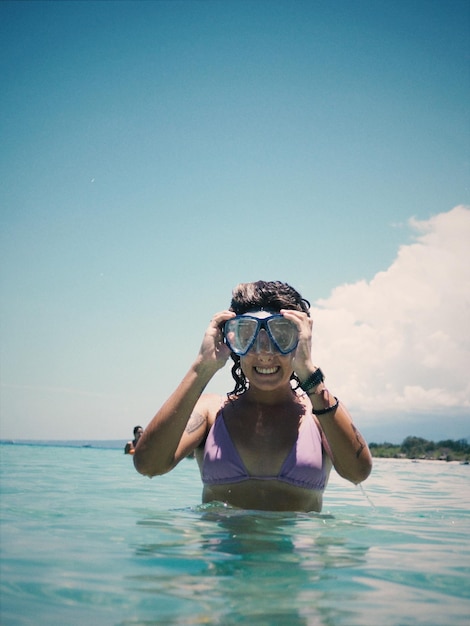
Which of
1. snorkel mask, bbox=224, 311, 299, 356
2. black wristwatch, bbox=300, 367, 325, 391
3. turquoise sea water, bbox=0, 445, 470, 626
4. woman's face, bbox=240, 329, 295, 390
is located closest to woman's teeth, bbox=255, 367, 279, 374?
woman's face, bbox=240, 329, 295, 390

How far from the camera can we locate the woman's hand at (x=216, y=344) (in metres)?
3.30

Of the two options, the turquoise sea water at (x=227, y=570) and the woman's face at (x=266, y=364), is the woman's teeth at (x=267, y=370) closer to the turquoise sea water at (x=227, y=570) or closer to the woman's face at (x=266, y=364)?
the woman's face at (x=266, y=364)

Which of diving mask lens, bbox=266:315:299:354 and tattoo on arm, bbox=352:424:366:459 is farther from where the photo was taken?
diving mask lens, bbox=266:315:299:354

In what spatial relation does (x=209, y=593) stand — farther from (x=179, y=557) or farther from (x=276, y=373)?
(x=276, y=373)

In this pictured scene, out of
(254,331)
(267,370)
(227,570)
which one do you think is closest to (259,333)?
(254,331)

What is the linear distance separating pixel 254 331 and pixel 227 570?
5.24 feet

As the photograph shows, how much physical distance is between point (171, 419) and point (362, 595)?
158 centimetres

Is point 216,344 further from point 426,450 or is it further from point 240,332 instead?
point 426,450

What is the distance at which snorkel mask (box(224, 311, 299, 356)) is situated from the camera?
3.38 metres

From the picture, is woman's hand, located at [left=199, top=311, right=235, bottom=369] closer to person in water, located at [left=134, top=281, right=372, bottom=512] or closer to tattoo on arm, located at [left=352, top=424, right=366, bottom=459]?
person in water, located at [left=134, top=281, right=372, bottom=512]

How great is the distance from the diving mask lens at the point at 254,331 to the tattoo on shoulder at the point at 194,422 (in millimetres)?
616

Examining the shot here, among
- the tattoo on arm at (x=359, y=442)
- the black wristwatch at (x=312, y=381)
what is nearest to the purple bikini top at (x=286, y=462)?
the tattoo on arm at (x=359, y=442)

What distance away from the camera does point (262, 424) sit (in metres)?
3.60

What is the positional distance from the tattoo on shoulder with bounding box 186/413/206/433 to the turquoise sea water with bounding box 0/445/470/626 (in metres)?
0.53
